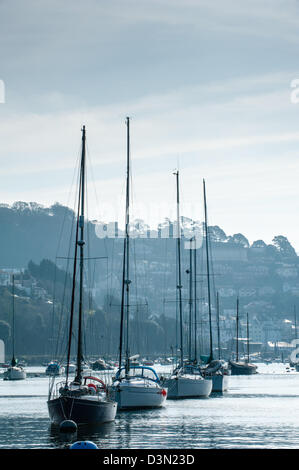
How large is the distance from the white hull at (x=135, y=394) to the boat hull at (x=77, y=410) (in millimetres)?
11784

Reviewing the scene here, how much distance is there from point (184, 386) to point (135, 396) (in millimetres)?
14995

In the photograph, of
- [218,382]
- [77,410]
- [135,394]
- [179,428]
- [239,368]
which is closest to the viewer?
[77,410]

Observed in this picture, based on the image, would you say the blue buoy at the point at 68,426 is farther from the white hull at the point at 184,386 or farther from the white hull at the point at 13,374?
the white hull at the point at 13,374

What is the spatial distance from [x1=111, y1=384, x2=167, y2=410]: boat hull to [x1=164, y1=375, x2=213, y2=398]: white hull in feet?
41.2

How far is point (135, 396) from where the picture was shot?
59.8 metres

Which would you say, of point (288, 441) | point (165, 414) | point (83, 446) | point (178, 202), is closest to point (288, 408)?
point (165, 414)

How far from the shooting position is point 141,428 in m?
49.1

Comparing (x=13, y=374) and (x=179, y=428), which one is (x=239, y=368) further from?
(x=179, y=428)

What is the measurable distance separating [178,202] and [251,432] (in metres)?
39.6

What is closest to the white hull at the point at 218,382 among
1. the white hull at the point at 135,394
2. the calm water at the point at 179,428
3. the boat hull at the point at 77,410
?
the calm water at the point at 179,428

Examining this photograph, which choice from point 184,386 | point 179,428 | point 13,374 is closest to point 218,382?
point 184,386

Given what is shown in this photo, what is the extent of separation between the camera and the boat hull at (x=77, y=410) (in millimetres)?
45344

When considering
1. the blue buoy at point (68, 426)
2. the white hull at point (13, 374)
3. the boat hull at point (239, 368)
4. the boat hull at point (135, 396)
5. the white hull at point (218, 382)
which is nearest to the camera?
the blue buoy at point (68, 426)

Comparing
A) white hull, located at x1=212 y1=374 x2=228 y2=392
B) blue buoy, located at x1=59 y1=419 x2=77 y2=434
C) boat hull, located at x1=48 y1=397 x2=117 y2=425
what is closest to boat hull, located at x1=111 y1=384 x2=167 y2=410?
boat hull, located at x1=48 y1=397 x2=117 y2=425
